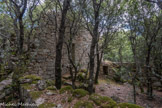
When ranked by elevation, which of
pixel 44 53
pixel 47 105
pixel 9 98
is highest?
pixel 44 53

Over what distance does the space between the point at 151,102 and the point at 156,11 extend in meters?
3.48

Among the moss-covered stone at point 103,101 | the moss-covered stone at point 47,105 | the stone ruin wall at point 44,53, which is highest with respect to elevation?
the stone ruin wall at point 44,53

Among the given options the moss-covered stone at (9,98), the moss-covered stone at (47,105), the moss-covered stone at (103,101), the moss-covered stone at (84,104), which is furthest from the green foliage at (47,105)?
the moss-covered stone at (9,98)

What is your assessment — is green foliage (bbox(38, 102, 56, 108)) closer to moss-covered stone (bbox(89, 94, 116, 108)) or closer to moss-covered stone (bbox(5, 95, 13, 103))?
moss-covered stone (bbox(89, 94, 116, 108))

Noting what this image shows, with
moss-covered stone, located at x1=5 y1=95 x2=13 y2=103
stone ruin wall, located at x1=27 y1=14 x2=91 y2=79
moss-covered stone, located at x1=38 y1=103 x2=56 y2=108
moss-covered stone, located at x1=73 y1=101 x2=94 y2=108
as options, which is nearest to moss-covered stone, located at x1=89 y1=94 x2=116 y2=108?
moss-covered stone, located at x1=73 y1=101 x2=94 y2=108

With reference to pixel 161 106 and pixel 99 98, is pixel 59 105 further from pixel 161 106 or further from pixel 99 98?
pixel 161 106

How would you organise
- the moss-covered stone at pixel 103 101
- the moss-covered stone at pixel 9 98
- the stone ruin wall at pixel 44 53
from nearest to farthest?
1. the moss-covered stone at pixel 103 101
2. the moss-covered stone at pixel 9 98
3. the stone ruin wall at pixel 44 53

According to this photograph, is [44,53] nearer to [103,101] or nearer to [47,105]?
[47,105]

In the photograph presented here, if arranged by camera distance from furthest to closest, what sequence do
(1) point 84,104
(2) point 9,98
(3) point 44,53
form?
(3) point 44,53
(2) point 9,98
(1) point 84,104

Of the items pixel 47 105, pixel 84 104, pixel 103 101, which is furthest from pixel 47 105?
pixel 103 101

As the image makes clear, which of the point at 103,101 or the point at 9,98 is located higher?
the point at 103,101

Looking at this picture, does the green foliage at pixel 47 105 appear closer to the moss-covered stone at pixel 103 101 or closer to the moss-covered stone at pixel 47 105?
the moss-covered stone at pixel 47 105

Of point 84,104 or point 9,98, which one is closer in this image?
point 84,104

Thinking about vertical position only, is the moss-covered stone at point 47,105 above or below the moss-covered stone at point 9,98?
above
